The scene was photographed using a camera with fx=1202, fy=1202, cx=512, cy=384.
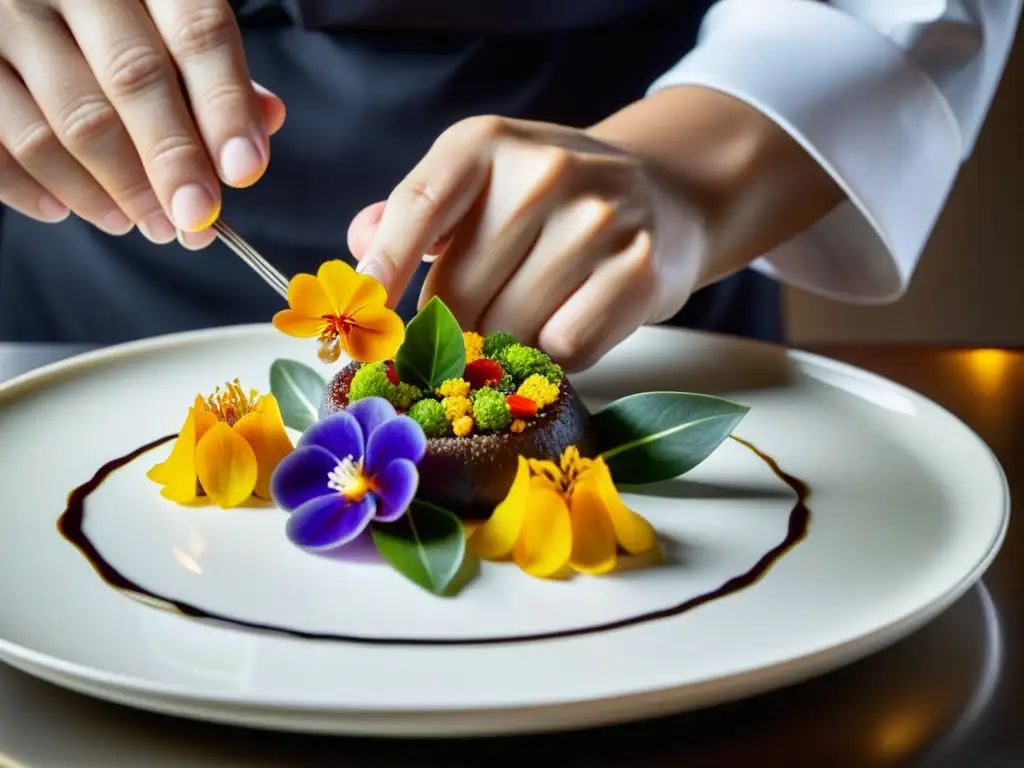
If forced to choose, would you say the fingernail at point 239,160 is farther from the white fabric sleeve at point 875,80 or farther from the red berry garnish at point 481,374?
the white fabric sleeve at point 875,80

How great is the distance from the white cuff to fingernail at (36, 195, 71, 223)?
0.72 m

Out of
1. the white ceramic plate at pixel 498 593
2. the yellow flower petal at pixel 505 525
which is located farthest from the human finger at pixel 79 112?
the yellow flower petal at pixel 505 525

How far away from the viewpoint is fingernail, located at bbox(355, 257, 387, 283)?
1101 millimetres

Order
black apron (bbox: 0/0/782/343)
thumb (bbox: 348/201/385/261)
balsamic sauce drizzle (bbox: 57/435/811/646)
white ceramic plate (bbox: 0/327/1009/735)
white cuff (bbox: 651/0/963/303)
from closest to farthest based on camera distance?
white ceramic plate (bbox: 0/327/1009/735)
balsamic sauce drizzle (bbox: 57/435/811/646)
thumb (bbox: 348/201/385/261)
white cuff (bbox: 651/0/963/303)
black apron (bbox: 0/0/782/343)

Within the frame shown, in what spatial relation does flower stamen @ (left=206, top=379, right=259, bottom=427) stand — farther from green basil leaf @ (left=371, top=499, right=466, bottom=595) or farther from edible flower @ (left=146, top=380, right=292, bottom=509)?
green basil leaf @ (left=371, top=499, right=466, bottom=595)

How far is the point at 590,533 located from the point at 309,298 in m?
0.32

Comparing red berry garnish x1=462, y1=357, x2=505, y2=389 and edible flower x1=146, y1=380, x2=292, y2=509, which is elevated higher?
red berry garnish x1=462, y1=357, x2=505, y2=389

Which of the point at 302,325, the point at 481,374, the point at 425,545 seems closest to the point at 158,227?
the point at 302,325

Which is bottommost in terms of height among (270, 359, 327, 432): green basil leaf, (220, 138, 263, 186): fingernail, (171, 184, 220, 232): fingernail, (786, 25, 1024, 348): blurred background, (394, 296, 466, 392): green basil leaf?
(786, 25, 1024, 348): blurred background

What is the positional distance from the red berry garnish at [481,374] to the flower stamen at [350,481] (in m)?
0.14

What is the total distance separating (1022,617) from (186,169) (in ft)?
2.69

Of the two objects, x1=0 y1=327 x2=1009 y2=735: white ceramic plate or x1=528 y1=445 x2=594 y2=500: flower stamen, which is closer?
x1=0 y1=327 x2=1009 y2=735: white ceramic plate

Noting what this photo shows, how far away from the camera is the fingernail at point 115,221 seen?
4.25 ft

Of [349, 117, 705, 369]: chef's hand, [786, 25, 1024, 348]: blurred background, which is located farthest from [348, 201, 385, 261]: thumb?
[786, 25, 1024, 348]: blurred background
